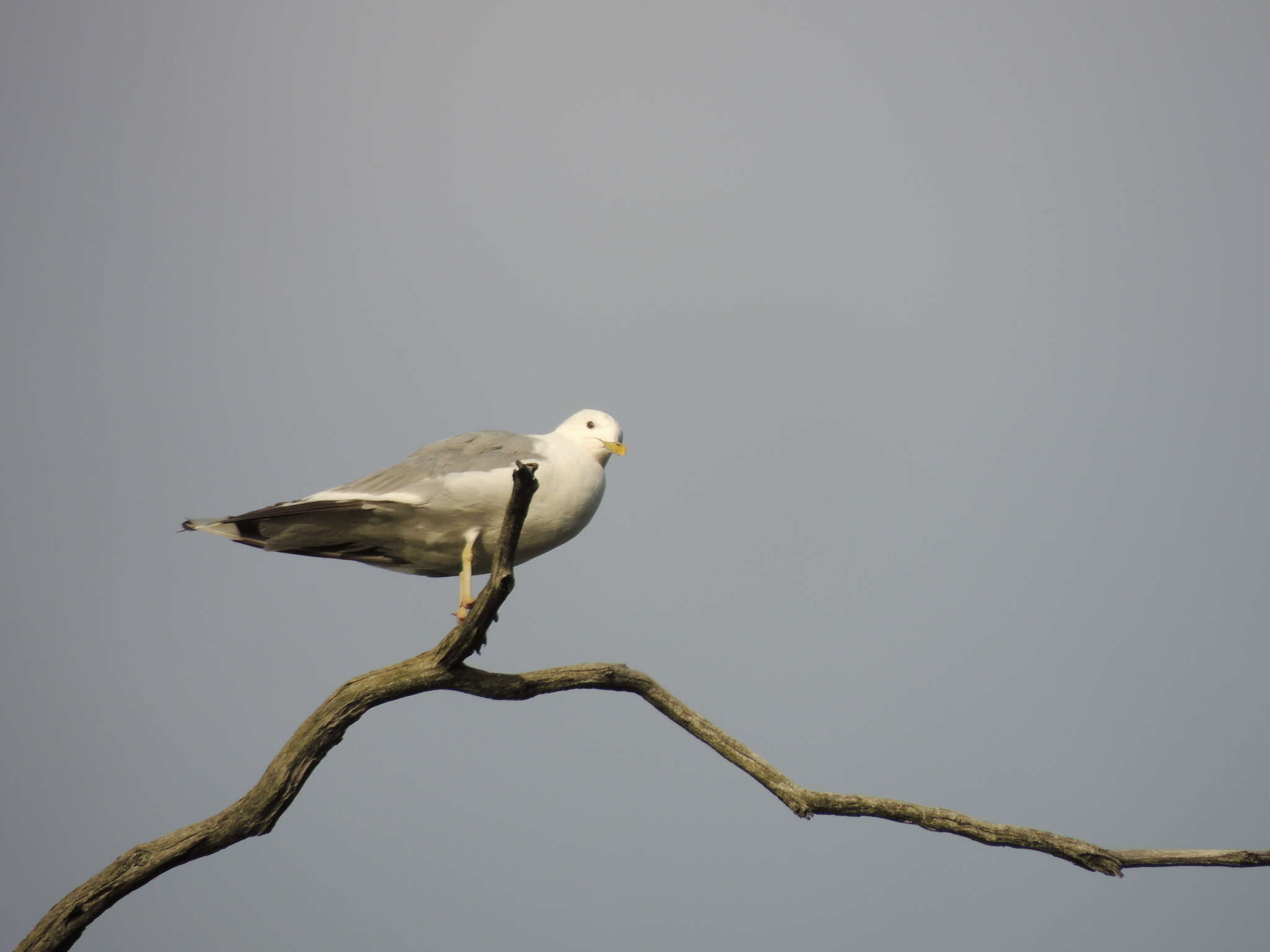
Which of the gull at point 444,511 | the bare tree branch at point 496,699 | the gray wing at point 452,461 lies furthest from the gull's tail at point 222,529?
the bare tree branch at point 496,699

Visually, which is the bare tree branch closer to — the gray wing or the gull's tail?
the gray wing

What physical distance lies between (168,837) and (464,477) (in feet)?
4.38

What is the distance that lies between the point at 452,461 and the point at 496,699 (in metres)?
0.76

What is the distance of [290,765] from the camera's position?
353 cm

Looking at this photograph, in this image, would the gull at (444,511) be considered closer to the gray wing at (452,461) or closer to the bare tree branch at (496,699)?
the gray wing at (452,461)

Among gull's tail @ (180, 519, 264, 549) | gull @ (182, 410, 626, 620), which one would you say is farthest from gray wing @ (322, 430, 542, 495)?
gull's tail @ (180, 519, 264, 549)

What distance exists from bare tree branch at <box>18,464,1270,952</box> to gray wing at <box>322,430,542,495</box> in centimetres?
46

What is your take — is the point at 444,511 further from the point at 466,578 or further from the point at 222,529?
the point at 222,529

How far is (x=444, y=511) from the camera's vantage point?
375cm

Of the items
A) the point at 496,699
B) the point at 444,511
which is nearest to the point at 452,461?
the point at 444,511

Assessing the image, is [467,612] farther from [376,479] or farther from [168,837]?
[168,837]

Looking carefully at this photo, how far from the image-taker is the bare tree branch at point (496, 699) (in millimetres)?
3375

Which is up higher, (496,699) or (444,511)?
(444,511)

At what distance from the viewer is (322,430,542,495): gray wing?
3.77 m
